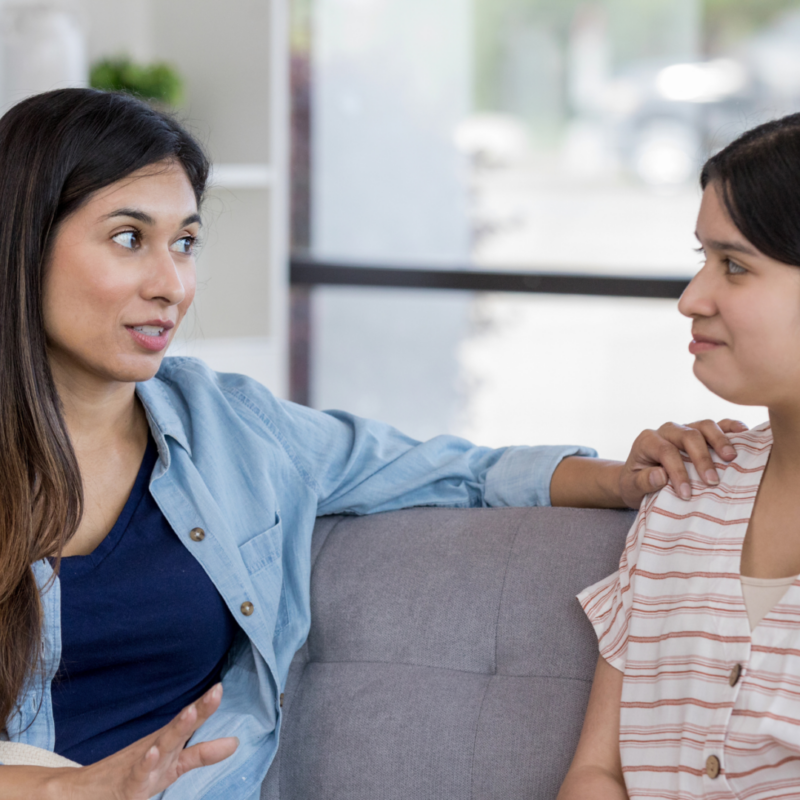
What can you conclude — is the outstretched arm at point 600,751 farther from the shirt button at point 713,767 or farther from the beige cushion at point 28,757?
the beige cushion at point 28,757

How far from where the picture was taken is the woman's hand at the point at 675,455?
3.82ft

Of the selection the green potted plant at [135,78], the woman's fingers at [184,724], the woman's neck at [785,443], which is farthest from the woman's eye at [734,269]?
the green potted plant at [135,78]

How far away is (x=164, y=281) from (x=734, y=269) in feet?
2.13

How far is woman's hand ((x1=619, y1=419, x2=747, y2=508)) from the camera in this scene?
1.16 metres

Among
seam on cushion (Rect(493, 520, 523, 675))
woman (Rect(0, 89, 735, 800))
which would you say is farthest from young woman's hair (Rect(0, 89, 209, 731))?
seam on cushion (Rect(493, 520, 523, 675))

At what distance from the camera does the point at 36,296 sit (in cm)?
123

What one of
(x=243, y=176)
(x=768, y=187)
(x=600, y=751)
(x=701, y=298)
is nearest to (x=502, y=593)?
(x=600, y=751)

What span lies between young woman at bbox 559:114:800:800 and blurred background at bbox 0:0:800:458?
194cm

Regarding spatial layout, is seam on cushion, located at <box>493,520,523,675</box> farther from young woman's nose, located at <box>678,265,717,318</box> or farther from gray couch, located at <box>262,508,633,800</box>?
young woman's nose, located at <box>678,265,717,318</box>

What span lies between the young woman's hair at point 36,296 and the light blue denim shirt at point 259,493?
6 cm

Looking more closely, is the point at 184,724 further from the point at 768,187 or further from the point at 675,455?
the point at 768,187

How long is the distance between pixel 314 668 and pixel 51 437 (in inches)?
17.9

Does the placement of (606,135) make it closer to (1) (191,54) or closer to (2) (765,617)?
(1) (191,54)

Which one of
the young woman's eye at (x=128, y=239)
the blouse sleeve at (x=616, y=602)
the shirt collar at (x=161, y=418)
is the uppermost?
the young woman's eye at (x=128, y=239)
